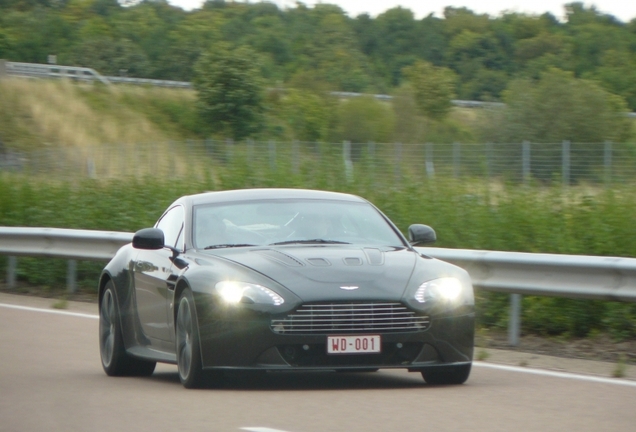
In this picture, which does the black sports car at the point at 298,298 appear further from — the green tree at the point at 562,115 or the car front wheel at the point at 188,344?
the green tree at the point at 562,115

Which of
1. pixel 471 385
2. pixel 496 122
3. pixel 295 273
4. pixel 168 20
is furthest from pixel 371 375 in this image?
pixel 168 20

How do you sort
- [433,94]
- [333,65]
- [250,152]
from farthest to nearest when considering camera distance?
[333,65]
[433,94]
[250,152]

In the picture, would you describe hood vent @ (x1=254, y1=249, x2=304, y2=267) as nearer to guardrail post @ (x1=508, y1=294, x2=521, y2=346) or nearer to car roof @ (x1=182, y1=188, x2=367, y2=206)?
car roof @ (x1=182, y1=188, x2=367, y2=206)

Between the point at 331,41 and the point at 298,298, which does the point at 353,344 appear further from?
the point at 331,41

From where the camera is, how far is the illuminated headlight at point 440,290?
754 centimetres

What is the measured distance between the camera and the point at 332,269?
757 cm

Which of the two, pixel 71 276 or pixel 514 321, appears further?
pixel 71 276

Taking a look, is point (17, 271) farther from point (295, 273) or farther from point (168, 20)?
point (168, 20)

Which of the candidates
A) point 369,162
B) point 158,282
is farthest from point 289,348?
point 369,162

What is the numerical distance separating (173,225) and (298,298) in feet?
6.88

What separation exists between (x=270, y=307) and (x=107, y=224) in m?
11.2

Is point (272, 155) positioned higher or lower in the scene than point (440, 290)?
lower

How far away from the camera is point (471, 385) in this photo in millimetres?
7953

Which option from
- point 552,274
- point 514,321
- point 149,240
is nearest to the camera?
point 149,240
